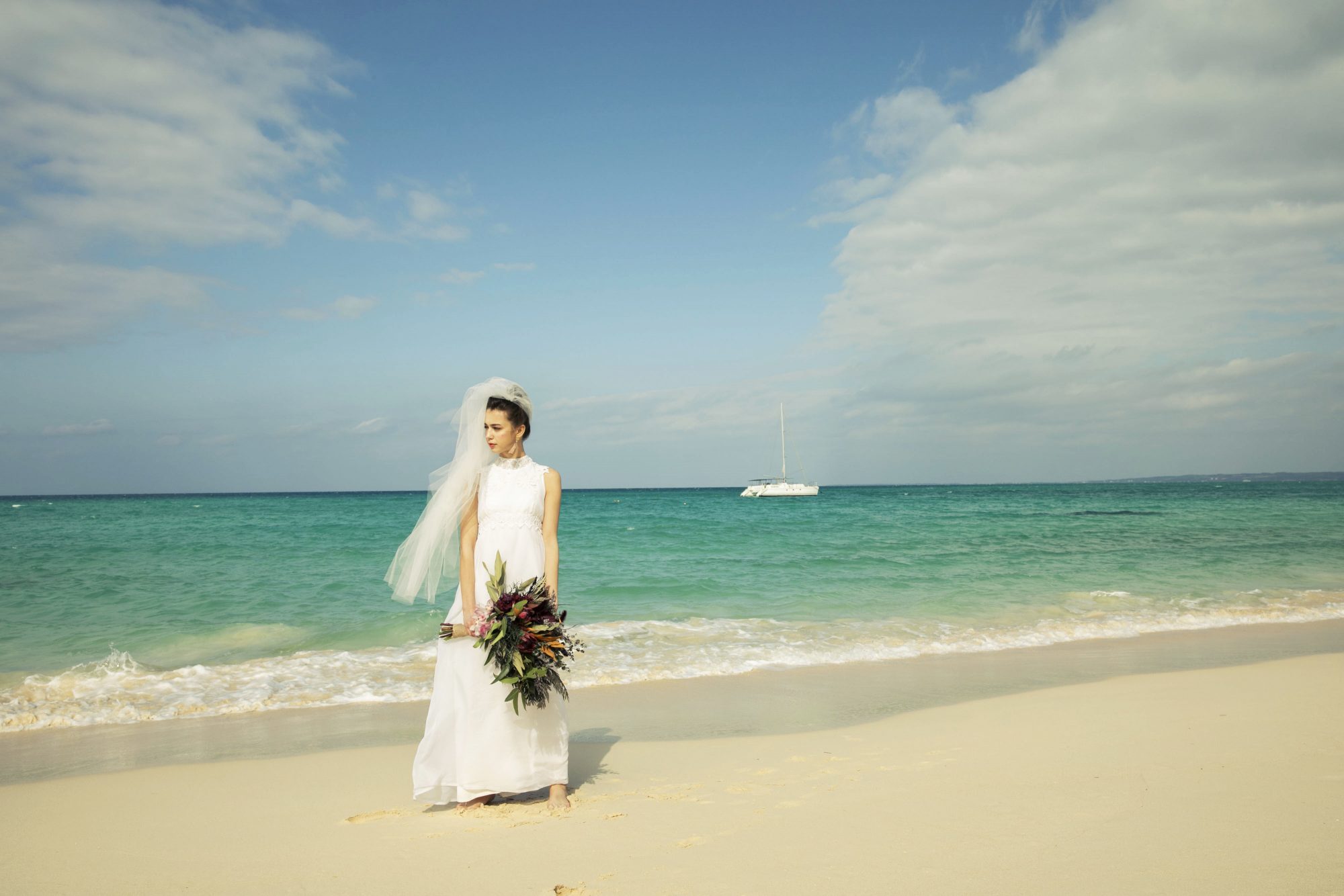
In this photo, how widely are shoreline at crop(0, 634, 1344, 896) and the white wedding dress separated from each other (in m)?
0.19

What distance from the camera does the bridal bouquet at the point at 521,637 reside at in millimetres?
4340

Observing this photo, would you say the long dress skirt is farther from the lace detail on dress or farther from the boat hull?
the boat hull

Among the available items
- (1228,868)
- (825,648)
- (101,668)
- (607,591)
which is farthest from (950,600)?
(101,668)

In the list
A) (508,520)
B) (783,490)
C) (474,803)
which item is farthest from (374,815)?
(783,490)

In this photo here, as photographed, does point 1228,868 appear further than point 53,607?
No

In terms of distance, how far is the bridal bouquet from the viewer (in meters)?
4.34

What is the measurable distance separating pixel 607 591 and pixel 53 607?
964 centimetres

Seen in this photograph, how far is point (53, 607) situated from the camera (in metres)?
13.1

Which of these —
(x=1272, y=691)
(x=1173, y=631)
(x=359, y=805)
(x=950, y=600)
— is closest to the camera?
(x=359, y=805)

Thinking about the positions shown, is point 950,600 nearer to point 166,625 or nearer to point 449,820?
point 449,820

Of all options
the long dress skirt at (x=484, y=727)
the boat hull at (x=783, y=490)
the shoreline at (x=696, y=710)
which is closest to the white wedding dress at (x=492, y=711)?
the long dress skirt at (x=484, y=727)

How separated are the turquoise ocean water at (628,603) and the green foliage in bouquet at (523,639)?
4.13 metres

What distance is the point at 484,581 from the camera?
467 cm

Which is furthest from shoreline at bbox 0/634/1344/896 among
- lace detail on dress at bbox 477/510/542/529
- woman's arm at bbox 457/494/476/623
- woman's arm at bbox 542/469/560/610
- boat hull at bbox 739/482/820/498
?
boat hull at bbox 739/482/820/498
